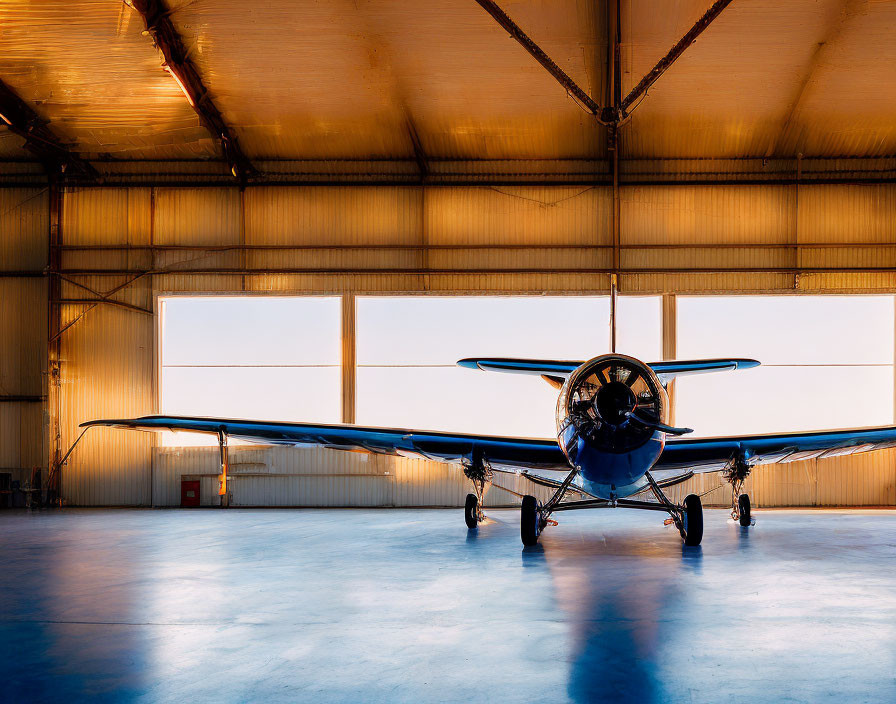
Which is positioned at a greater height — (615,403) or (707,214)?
(707,214)

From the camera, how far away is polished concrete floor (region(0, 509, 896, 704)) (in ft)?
16.7

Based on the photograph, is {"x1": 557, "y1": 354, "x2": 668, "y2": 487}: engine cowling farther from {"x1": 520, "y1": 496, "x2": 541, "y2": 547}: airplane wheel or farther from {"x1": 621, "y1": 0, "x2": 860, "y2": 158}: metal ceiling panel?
{"x1": 621, "y1": 0, "x2": 860, "y2": 158}: metal ceiling panel

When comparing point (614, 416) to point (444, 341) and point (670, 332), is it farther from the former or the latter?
point (444, 341)

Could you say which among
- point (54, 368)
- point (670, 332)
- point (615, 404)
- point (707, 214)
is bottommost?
point (615, 404)

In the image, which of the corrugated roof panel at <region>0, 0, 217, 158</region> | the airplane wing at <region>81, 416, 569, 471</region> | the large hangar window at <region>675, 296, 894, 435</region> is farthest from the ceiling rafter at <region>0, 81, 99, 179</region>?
the large hangar window at <region>675, 296, 894, 435</region>

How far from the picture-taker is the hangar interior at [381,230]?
1788cm

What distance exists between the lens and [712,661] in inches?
218

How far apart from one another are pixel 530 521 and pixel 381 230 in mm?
10190

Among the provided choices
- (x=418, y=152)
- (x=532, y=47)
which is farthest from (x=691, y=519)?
(x=418, y=152)

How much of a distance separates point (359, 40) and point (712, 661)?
13380mm

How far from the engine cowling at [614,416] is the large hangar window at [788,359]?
9.37m

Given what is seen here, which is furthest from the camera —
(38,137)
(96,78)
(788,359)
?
(788,359)

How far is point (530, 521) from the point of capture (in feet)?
37.4

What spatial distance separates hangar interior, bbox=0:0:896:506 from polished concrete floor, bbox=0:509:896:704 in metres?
6.23
